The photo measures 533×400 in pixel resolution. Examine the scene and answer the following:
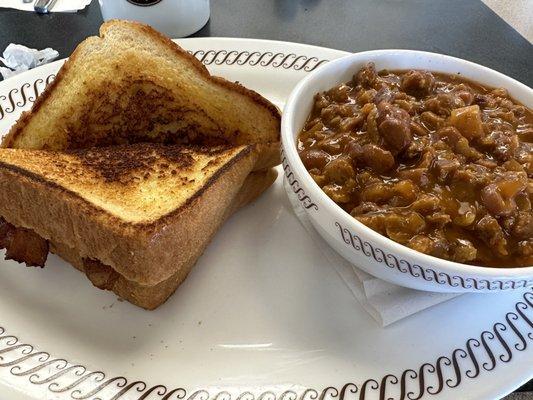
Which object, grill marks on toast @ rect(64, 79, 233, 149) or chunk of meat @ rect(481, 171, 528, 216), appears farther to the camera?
grill marks on toast @ rect(64, 79, 233, 149)

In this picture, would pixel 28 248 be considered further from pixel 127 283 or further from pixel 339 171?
pixel 339 171

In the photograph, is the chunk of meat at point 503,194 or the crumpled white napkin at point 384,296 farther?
the crumpled white napkin at point 384,296

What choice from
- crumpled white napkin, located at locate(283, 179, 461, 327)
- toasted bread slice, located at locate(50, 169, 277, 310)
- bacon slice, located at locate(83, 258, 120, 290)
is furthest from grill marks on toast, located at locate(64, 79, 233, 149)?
crumpled white napkin, located at locate(283, 179, 461, 327)

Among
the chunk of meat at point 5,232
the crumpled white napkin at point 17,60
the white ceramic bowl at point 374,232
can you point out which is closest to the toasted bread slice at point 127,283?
the chunk of meat at point 5,232

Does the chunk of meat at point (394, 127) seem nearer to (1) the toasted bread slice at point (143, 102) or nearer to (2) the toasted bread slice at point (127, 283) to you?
(1) the toasted bread slice at point (143, 102)

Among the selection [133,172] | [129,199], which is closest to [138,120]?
[133,172]

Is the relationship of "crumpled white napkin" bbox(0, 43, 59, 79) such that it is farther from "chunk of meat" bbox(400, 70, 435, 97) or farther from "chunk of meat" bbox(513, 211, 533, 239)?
"chunk of meat" bbox(513, 211, 533, 239)
